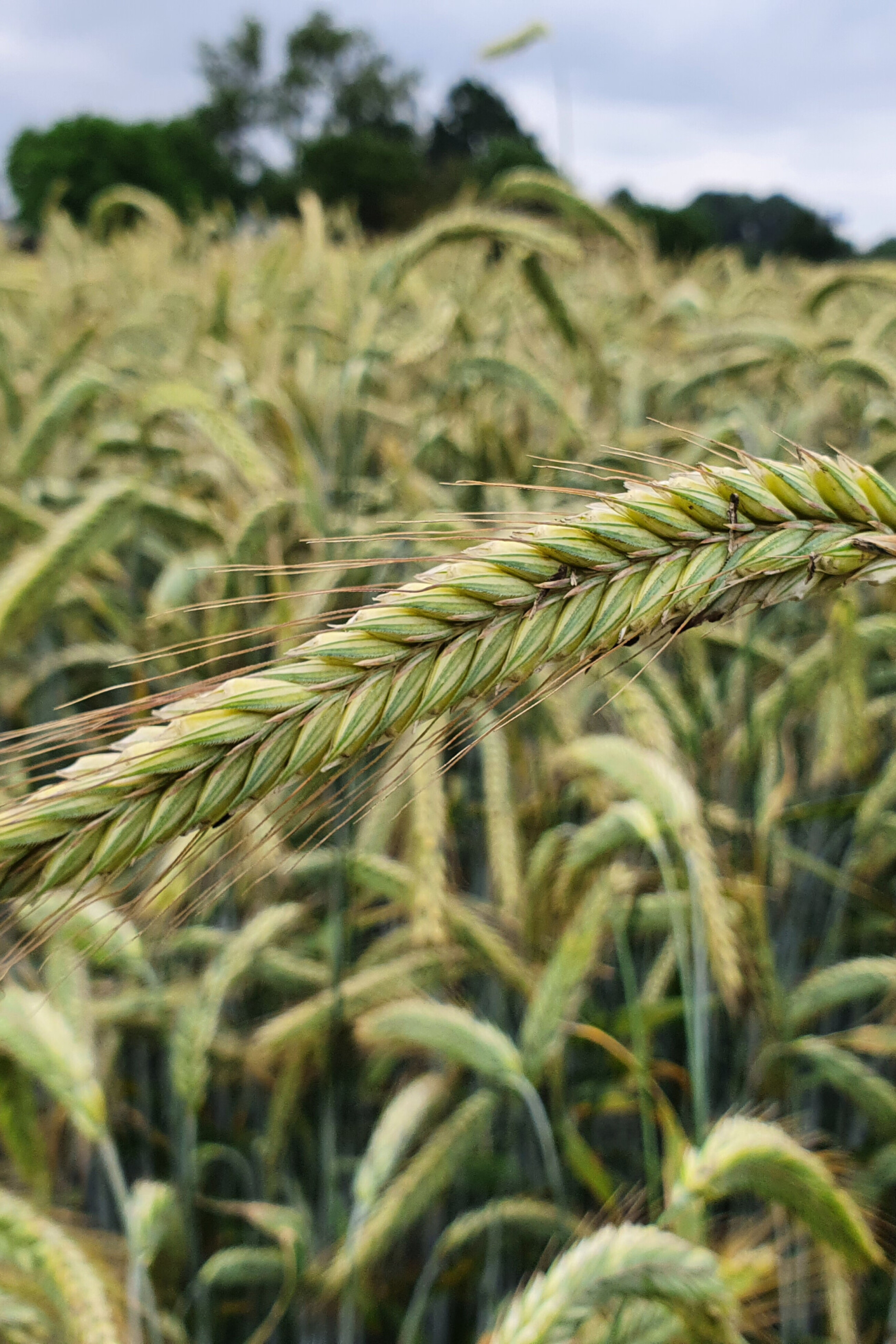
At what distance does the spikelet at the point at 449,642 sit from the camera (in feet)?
1.73

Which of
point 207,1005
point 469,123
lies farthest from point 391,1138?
point 469,123

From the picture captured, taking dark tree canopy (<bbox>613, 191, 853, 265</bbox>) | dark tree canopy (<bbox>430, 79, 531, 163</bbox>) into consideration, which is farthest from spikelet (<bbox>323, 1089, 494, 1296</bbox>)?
dark tree canopy (<bbox>430, 79, 531, 163</bbox>)

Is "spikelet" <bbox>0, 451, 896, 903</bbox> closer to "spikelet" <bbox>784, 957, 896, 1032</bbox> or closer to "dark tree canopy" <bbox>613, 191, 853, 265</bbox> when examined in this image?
"spikelet" <bbox>784, 957, 896, 1032</bbox>

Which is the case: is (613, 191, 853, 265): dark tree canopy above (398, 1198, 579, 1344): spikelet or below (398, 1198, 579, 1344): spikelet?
above

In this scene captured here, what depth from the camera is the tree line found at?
25094mm

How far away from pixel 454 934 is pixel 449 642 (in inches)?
40.4

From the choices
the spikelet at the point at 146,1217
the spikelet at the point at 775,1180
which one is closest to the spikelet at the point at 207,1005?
the spikelet at the point at 146,1217

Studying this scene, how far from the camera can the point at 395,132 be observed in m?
48.6

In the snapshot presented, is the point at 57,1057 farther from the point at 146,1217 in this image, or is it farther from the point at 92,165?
the point at 92,165

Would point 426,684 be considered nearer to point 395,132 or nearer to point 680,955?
point 680,955

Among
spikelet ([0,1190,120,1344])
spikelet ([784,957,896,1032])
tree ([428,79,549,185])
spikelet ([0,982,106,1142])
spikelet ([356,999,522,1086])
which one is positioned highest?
tree ([428,79,549,185])

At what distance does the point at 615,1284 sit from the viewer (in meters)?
0.86

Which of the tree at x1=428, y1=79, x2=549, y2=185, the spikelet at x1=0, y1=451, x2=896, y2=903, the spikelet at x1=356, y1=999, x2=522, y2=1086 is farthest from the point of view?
the tree at x1=428, y1=79, x2=549, y2=185

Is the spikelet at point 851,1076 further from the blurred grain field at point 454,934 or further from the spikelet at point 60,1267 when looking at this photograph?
the spikelet at point 60,1267
